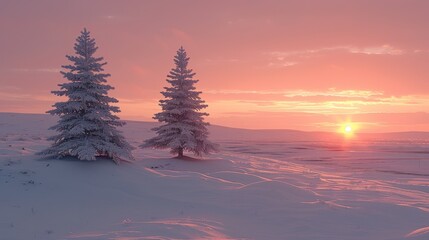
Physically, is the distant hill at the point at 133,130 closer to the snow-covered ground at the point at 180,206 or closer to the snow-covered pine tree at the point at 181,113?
the snow-covered pine tree at the point at 181,113

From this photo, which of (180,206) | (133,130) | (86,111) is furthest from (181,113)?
(133,130)

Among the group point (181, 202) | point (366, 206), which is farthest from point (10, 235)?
point (366, 206)

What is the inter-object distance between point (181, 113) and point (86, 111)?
27.9ft

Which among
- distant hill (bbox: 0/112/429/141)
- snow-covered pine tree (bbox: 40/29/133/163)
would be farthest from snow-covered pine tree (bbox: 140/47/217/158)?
distant hill (bbox: 0/112/429/141)

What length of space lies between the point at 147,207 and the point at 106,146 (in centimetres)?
639

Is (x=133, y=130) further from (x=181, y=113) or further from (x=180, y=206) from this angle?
(x=180, y=206)

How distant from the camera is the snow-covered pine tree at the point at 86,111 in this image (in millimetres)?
20406

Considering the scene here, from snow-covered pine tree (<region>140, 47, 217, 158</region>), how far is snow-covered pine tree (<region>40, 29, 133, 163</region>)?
7.27m

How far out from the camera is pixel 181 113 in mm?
28562

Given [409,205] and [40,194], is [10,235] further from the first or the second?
[409,205]

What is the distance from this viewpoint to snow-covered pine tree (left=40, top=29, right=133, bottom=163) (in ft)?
66.9

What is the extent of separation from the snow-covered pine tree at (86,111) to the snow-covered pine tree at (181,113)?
7274 mm

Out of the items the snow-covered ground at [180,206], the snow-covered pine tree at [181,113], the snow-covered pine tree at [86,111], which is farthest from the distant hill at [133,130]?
the snow-covered ground at [180,206]

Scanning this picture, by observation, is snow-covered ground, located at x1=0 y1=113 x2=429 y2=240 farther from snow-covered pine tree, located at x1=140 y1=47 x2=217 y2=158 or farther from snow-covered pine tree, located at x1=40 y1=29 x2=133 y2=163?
snow-covered pine tree, located at x1=140 y1=47 x2=217 y2=158
